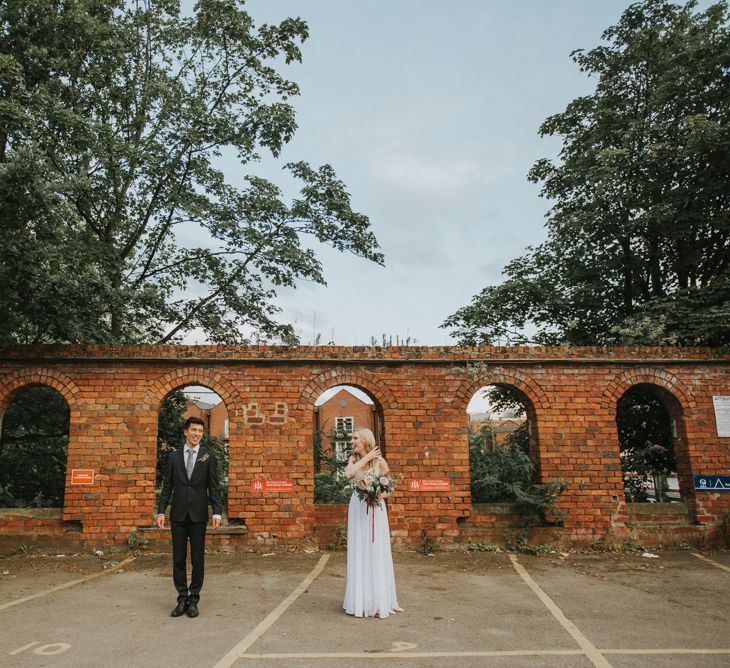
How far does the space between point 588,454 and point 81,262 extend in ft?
28.0

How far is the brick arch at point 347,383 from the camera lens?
912cm

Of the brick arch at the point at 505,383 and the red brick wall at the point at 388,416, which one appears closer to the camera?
the red brick wall at the point at 388,416

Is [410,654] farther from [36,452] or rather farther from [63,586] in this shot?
[36,452]

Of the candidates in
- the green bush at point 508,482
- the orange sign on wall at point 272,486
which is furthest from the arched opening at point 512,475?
the orange sign on wall at point 272,486

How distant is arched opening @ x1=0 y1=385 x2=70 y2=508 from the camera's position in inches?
434

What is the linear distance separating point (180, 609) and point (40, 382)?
5.05m

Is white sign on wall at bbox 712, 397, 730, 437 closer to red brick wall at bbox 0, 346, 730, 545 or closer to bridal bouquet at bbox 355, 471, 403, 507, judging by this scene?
red brick wall at bbox 0, 346, 730, 545

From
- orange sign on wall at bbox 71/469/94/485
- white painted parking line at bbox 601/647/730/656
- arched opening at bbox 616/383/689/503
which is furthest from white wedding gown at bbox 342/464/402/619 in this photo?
arched opening at bbox 616/383/689/503

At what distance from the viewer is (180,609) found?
558 centimetres

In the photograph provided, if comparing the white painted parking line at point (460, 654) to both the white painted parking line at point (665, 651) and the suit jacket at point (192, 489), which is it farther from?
the suit jacket at point (192, 489)

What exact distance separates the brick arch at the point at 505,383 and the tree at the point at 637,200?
3.45 meters

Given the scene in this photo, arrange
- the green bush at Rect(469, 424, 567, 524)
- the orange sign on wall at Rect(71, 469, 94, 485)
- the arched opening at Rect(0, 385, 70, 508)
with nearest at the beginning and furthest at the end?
1. the orange sign on wall at Rect(71, 469, 94, 485)
2. the green bush at Rect(469, 424, 567, 524)
3. the arched opening at Rect(0, 385, 70, 508)

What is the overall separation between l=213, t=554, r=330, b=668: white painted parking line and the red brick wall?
1.76 metres

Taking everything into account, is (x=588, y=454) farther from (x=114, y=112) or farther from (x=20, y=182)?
(x=114, y=112)
